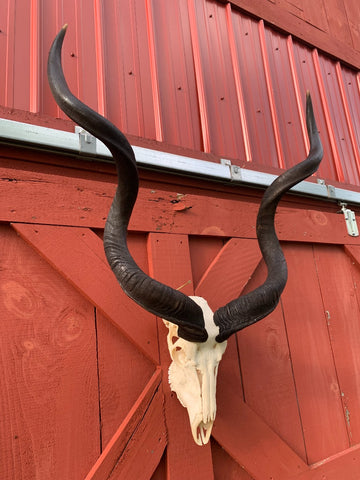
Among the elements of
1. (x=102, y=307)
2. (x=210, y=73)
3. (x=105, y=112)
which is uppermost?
(x=210, y=73)

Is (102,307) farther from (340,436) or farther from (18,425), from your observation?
(340,436)

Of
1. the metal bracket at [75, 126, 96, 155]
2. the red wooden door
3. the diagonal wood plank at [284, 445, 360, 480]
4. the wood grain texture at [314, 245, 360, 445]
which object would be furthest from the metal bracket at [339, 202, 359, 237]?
the metal bracket at [75, 126, 96, 155]

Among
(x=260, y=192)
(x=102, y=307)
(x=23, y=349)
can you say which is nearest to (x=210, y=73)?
(x=260, y=192)

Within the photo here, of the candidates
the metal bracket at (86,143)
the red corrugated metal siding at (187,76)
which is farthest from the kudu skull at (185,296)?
the red corrugated metal siding at (187,76)

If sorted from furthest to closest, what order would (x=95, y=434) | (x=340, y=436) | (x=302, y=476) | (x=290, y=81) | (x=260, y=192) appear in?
(x=290, y=81)
(x=260, y=192)
(x=340, y=436)
(x=302, y=476)
(x=95, y=434)

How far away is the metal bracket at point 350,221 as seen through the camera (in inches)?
111

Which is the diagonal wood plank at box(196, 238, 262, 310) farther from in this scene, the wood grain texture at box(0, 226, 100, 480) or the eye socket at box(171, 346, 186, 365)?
the wood grain texture at box(0, 226, 100, 480)

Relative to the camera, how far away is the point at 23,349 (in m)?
1.43

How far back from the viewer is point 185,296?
126cm

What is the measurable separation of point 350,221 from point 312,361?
1.28 m

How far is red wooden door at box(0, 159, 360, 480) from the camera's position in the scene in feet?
4.71

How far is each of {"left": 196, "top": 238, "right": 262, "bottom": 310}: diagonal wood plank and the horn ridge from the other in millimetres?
598

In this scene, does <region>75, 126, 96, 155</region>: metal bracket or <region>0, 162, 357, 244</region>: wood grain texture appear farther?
<region>75, 126, 96, 155</region>: metal bracket

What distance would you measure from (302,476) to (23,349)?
174cm
